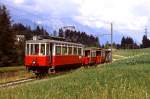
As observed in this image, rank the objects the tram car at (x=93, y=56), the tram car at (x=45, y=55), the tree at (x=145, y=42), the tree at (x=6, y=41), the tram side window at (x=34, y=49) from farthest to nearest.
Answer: the tree at (x=145, y=42) → the tram car at (x=93, y=56) → the tree at (x=6, y=41) → the tram side window at (x=34, y=49) → the tram car at (x=45, y=55)

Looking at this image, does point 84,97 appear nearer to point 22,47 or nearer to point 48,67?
point 48,67

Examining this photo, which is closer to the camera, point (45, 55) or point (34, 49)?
point (45, 55)

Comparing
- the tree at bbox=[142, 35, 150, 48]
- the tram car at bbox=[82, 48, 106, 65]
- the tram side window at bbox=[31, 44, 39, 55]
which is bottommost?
the tram car at bbox=[82, 48, 106, 65]

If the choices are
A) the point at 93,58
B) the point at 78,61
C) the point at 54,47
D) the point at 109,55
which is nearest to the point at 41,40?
the point at 54,47

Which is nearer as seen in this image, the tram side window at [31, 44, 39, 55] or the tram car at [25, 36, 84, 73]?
the tram car at [25, 36, 84, 73]

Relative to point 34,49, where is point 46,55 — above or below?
below

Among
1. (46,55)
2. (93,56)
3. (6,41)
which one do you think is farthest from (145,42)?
(46,55)

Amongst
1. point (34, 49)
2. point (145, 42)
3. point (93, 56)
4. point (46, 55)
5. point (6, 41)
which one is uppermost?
point (145, 42)

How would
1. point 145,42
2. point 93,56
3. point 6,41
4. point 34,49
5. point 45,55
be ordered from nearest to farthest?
point 45,55 < point 34,49 < point 6,41 < point 93,56 < point 145,42

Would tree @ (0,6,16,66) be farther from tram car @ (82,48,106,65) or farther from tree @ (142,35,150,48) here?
tree @ (142,35,150,48)

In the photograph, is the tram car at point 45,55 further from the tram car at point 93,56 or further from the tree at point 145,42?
the tree at point 145,42

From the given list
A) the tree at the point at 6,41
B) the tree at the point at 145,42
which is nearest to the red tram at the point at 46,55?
the tree at the point at 6,41

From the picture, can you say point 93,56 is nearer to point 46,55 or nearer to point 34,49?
point 34,49

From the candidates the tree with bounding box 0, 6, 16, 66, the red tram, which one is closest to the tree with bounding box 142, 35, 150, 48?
the tree with bounding box 0, 6, 16, 66
